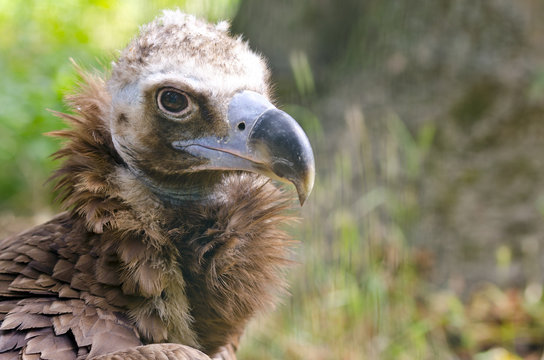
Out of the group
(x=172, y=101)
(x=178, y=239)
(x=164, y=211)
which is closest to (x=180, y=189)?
(x=164, y=211)

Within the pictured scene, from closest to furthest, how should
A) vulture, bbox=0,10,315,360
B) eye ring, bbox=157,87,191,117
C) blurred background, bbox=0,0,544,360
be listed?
vulture, bbox=0,10,315,360 → eye ring, bbox=157,87,191,117 → blurred background, bbox=0,0,544,360

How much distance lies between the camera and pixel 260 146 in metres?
2.12

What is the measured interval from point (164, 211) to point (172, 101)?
1.28 feet

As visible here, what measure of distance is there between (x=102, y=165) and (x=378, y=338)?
245 centimetres

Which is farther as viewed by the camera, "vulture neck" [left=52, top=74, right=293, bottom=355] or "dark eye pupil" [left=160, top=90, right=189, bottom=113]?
"dark eye pupil" [left=160, top=90, right=189, bottom=113]

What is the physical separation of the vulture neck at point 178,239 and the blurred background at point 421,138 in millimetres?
2064

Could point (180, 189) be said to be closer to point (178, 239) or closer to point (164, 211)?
point (164, 211)

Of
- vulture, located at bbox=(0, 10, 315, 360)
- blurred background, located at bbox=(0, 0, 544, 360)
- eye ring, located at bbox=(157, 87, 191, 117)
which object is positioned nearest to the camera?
vulture, located at bbox=(0, 10, 315, 360)

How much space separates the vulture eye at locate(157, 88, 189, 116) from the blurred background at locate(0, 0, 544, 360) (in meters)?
2.24

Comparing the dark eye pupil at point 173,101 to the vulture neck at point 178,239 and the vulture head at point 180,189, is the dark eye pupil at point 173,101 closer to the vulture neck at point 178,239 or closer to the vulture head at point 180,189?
the vulture head at point 180,189

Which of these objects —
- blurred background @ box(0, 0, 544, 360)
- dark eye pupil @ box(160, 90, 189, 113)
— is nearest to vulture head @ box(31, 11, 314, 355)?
dark eye pupil @ box(160, 90, 189, 113)

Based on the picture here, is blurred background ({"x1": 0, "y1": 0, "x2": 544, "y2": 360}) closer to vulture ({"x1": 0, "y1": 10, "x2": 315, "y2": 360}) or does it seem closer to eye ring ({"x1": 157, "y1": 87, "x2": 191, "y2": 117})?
vulture ({"x1": 0, "y1": 10, "x2": 315, "y2": 360})

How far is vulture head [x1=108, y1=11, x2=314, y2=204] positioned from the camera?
6.93 ft

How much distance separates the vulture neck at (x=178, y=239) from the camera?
6.92 ft
